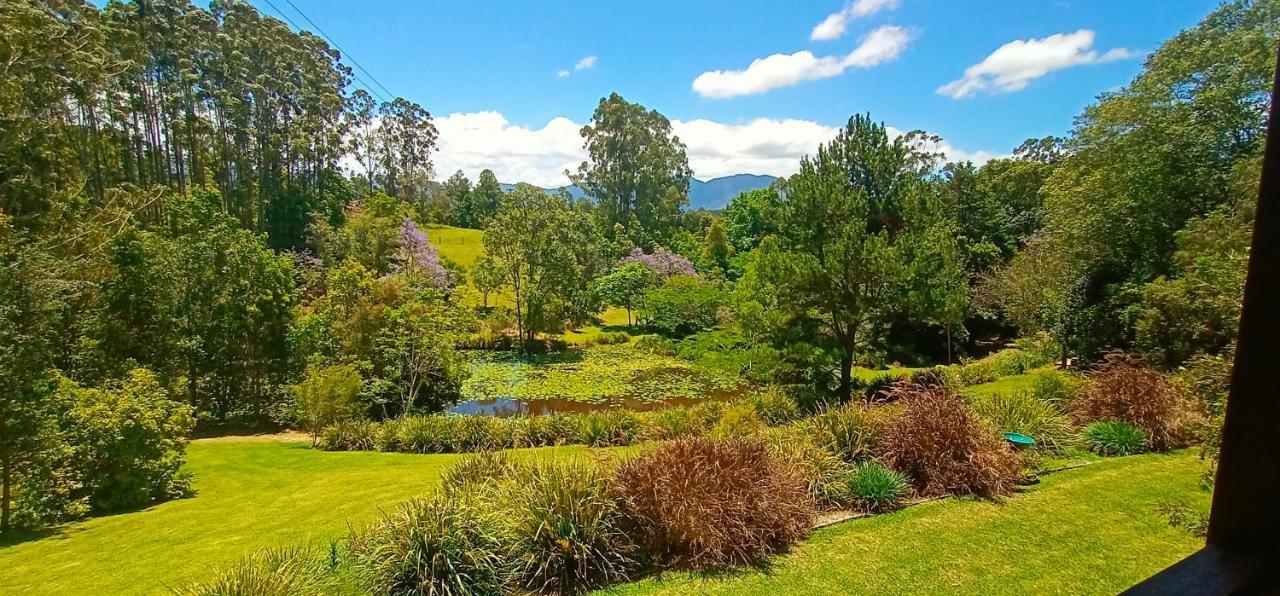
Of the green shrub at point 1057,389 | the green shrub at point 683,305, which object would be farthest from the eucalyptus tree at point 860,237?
the green shrub at point 683,305

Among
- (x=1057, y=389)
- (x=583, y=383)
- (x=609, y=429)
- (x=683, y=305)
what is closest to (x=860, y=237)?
(x=1057, y=389)

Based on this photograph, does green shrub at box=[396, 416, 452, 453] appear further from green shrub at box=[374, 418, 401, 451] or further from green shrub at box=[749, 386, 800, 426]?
green shrub at box=[749, 386, 800, 426]

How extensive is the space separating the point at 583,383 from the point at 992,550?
15.7m

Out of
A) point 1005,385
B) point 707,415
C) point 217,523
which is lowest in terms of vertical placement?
point 1005,385

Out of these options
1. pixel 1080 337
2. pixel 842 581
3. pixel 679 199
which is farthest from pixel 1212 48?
pixel 679 199

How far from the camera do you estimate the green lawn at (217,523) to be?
5.60 meters

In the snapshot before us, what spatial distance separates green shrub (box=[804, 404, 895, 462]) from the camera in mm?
7316

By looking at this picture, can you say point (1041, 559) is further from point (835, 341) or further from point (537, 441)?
point (537, 441)

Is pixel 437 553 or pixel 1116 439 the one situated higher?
pixel 437 553

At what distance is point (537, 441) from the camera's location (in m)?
12.4

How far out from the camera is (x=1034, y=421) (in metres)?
8.27

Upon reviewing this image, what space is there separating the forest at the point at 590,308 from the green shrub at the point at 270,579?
1.29ft

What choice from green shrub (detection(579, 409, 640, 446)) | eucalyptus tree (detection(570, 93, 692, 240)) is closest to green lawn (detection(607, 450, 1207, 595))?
green shrub (detection(579, 409, 640, 446))

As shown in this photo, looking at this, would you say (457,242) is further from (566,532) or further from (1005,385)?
(566,532)
